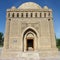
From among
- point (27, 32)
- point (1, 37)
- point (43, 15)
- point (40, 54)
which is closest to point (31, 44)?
point (27, 32)

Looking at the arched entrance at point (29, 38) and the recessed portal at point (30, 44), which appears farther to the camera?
the recessed portal at point (30, 44)

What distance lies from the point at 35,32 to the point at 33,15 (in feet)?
7.72

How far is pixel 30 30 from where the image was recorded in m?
17.5

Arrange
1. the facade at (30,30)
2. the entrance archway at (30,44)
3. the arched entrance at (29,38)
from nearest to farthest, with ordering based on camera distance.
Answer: the facade at (30,30)
the arched entrance at (29,38)
the entrance archway at (30,44)

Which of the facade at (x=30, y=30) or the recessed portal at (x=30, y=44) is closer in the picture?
the facade at (x=30, y=30)

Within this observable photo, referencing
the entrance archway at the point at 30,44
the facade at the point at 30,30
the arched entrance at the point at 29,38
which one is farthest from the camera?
the entrance archway at the point at 30,44

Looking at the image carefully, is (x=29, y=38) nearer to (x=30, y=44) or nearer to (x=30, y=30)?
(x=30, y=30)

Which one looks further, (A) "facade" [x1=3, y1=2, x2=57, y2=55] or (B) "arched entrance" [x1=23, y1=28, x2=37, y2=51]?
(B) "arched entrance" [x1=23, y1=28, x2=37, y2=51]

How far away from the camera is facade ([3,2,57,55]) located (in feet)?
53.9

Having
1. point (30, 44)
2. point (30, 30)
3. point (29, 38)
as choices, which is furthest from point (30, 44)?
point (30, 30)

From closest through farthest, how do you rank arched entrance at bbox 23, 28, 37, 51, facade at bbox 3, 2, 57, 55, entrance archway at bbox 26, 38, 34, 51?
facade at bbox 3, 2, 57, 55 → arched entrance at bbox 23, 28, 37, 51 → entrance archway at bbox 26, 38, 34, 51

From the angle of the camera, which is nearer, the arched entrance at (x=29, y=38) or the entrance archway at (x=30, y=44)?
the arched entrance at (x=29, y=38)

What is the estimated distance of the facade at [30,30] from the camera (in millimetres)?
16438

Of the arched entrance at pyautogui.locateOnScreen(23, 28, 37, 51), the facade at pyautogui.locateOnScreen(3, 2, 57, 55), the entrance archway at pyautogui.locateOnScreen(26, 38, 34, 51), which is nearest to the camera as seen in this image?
the facade at pyautogui.locateOnScreen(3, 2, 57, 55)
